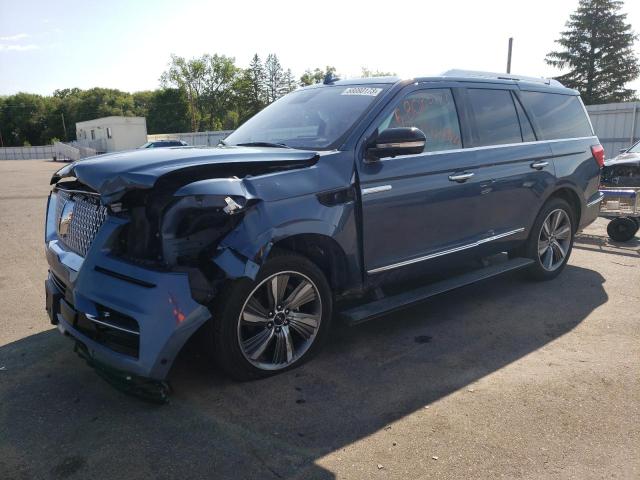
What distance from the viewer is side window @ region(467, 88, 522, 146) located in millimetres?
4586

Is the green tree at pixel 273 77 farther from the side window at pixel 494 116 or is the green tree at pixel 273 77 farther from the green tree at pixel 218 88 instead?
the side window at pixel 494 116

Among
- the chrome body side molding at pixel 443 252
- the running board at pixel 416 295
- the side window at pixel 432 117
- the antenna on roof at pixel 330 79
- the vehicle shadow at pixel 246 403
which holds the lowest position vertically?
the vehicle shadow at pixel 246 403

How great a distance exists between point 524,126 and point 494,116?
50 cm

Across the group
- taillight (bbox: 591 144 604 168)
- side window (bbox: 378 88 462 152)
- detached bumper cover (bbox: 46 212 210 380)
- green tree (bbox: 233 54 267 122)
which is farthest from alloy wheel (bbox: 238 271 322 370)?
green tree (bbox: 233 54 267 122)

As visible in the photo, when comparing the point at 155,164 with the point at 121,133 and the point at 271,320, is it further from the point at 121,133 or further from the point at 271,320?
the point at 121,133

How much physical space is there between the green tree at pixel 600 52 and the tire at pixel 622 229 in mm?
43854

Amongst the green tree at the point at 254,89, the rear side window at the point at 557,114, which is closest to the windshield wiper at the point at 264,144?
the rear side window at the point at 557,114

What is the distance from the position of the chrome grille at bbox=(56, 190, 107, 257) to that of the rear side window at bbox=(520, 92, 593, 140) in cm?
415

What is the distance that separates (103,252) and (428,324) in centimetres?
268

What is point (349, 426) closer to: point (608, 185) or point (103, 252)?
point (103, 252)

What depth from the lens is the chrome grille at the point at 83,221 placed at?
3.17m

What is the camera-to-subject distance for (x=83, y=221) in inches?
131

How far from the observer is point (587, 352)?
3.80 metres

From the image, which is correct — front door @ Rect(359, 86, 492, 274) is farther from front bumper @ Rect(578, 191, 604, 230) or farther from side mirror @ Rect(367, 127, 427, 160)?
front bumper @ Rect(578, 191, 604, 230)
